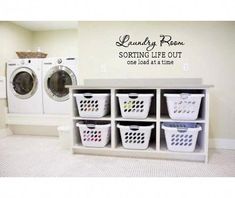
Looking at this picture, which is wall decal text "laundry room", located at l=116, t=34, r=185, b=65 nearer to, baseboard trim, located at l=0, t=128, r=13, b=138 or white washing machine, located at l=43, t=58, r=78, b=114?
white washing machine, located at l=43, t=58, r=78, b=114

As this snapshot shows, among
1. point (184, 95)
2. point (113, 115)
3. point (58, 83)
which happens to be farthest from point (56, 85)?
point (184, 95)

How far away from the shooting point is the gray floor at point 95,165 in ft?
6.62

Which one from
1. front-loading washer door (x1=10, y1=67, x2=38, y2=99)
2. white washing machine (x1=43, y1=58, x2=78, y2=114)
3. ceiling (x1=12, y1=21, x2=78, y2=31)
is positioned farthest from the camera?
ceiling (x1=12, y1=21, x2=78, y2=31)

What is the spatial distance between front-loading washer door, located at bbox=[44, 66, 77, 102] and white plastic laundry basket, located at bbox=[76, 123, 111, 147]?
1.11m

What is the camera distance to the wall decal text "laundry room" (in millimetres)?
2832

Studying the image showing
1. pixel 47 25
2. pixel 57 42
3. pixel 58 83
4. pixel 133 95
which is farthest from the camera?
pixel 57 42

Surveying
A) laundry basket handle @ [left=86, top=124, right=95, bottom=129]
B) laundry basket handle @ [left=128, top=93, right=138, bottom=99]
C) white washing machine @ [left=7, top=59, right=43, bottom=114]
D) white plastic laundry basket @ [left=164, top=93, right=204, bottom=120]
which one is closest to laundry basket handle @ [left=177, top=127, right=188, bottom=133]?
white plastic laundry basket @ [left=164, top=93, right=204, bottom=120]

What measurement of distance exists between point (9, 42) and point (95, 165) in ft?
9.61

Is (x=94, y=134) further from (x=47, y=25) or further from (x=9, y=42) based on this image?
(x=47, y=25)

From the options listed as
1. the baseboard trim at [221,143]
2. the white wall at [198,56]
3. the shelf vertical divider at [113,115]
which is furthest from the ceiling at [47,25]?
the baseboard trim at [221,143]

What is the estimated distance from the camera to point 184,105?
2.25 m
